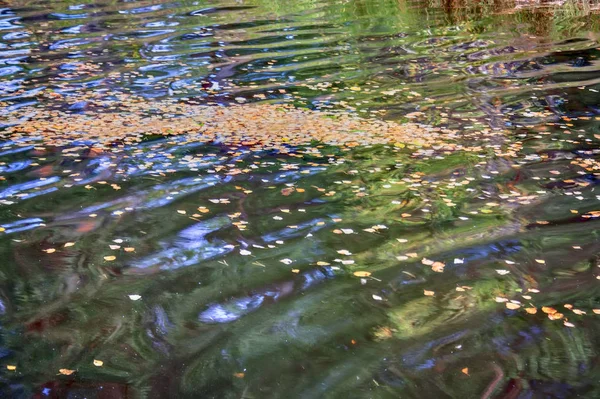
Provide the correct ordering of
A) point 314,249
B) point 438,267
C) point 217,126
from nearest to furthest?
1. point 438,267
2. point 314,249
3. point 217,126

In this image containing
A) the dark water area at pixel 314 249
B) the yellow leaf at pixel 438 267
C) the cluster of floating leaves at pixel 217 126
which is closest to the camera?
the dark water area at pixel 314 249

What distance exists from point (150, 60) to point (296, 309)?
809 cm

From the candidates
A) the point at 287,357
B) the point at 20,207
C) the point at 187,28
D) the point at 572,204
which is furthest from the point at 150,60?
the point at 287,357

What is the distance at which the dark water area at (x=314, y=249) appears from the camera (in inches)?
154

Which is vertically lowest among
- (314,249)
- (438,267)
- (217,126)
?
(438,267)

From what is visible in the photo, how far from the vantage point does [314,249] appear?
17.2 feet

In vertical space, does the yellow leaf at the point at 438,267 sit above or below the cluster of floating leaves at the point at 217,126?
below

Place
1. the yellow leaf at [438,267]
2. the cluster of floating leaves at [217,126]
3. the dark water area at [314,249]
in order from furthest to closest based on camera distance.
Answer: the cluster of floating leaves at [217,126] → the yellow leaf at [438,267] → the dark water area at [314,249]

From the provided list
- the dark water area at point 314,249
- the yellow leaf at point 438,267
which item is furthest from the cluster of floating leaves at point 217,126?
the yellow leaf at point 438,267

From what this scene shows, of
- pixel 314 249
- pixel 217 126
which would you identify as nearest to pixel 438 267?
pixel 314 249

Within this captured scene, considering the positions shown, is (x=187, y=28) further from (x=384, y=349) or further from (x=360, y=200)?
(x=384, y=349)

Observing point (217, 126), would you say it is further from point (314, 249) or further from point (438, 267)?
point (438, 267)

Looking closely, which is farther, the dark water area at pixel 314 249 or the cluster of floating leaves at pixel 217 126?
the cluster of floating leaves at pixel 217 126

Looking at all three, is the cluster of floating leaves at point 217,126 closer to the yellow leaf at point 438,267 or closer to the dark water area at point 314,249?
the dark water area at point 314,249
